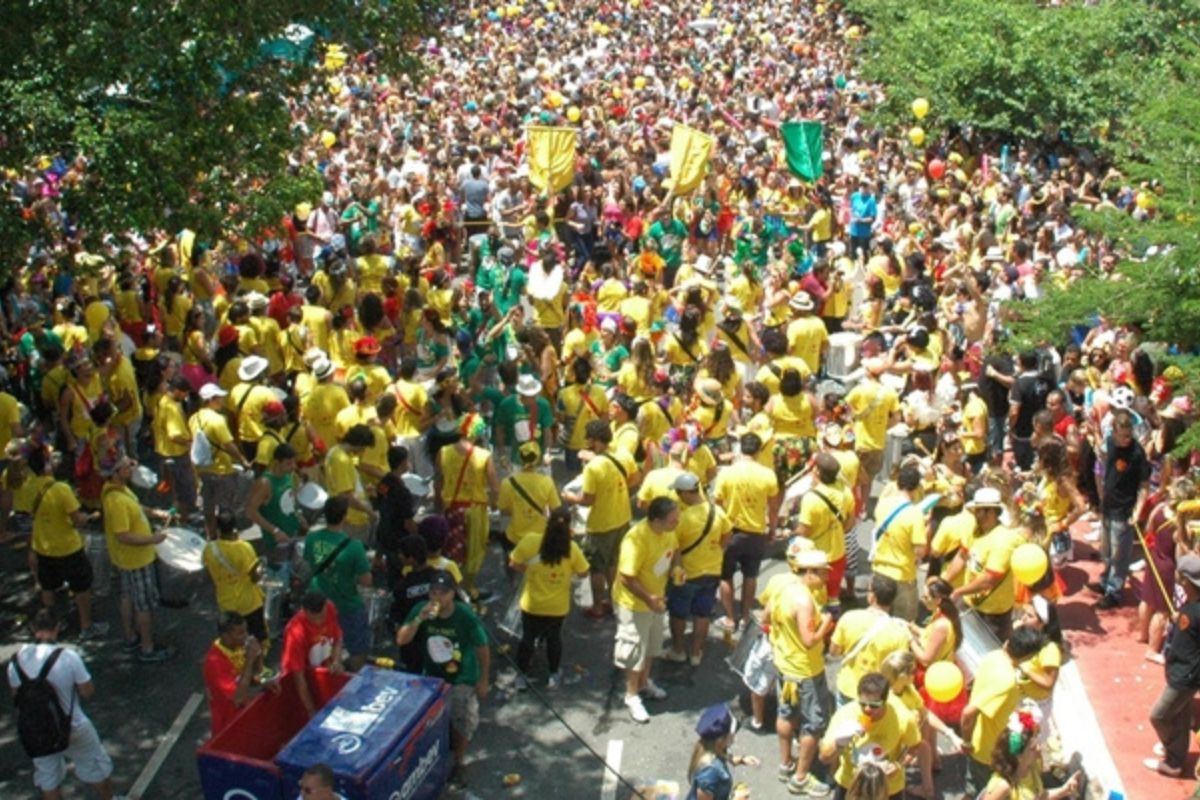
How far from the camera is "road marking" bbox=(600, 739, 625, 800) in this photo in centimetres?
866

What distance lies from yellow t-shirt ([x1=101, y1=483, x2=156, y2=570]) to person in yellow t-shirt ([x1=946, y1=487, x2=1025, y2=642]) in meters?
5.50

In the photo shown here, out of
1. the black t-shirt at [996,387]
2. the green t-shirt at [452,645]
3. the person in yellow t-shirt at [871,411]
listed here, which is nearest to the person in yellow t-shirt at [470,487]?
the green t-shirt at [452,645]

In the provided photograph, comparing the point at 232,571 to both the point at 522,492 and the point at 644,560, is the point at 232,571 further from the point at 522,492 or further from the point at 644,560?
the point at 644,560

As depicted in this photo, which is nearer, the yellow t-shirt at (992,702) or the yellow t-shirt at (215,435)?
the yellow t-shirt at (992,702)

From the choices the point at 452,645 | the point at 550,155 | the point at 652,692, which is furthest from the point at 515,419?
the point at 550,155

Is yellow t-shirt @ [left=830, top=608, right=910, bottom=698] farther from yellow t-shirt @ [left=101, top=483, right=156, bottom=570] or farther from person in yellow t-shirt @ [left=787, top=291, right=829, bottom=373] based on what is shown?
person in yellow t-shirt @ [left=787, top=291, right=829, bottom=373]

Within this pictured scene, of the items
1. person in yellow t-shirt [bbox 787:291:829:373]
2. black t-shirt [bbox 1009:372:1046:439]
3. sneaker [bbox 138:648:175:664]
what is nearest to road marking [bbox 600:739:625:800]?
sneaker [bbox 138:648:175:664]

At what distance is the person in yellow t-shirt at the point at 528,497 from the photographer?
9.82 metres

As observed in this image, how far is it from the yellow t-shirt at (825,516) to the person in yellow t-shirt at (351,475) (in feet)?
10.3

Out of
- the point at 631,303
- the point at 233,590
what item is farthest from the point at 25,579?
the point at 631,303

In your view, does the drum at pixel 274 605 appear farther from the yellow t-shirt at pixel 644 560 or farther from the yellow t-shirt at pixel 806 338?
the yellow t-shirt at pixel 806 338

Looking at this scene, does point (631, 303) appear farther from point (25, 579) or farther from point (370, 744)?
point (370, 744)

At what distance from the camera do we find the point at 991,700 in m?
7.75

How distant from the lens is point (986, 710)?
775 cm
